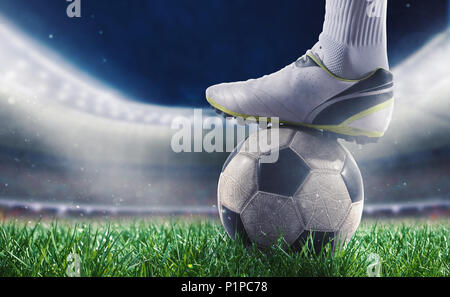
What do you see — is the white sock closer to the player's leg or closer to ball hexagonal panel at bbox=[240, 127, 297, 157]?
the player's leg

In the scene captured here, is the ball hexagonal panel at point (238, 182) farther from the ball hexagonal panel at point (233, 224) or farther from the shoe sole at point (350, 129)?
the shoe sole at point (350, 129)

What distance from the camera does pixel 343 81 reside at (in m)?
2.10

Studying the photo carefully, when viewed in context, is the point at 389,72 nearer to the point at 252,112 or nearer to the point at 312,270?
the point at 252,112

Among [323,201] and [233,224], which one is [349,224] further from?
[233,224]

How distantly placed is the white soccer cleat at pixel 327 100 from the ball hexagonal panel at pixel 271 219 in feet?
1.60

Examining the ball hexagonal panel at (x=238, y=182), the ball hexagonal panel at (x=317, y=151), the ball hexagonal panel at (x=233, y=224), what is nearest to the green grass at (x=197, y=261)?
the ball hexagonal panel at (x=233, y=224)

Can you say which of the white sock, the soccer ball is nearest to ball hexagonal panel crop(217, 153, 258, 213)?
the soccer ball

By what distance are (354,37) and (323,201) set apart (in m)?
0.90

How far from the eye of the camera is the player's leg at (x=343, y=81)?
81.4 inches
